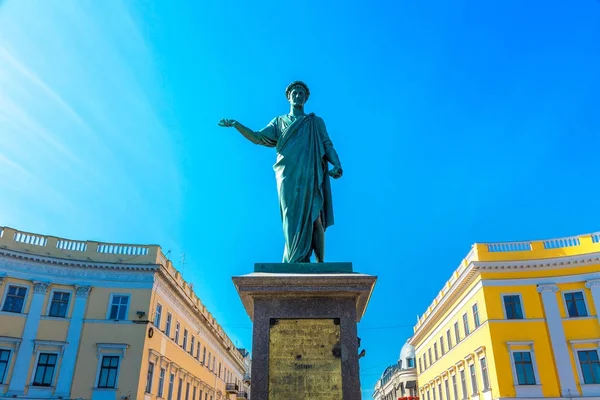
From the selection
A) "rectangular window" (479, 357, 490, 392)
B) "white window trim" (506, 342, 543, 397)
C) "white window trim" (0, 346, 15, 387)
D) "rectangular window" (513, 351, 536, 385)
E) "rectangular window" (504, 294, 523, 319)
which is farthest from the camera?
"rectangular window" (479, 357, 490, 392)

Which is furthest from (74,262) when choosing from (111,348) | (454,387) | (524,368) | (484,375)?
(454,387)

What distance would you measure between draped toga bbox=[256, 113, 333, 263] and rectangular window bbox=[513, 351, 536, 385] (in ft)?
82.5

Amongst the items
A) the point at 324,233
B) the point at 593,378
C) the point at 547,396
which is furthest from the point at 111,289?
the point at 593,378

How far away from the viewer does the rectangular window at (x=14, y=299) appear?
2487 cm

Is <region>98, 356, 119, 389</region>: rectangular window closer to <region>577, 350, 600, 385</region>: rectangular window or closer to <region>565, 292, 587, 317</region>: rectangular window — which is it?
<region>577, 350, 600, 385</region>: rectangular window

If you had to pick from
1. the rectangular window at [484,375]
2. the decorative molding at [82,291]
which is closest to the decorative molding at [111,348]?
the decorative molding at [82,291]

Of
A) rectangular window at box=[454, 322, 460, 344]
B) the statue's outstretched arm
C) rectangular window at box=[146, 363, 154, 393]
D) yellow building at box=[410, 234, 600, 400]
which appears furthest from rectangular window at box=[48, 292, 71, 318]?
rectangular window at box=[454, 322, 460, 344]

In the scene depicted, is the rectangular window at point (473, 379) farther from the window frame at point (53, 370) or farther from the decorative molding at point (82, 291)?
the window frame at point (53, 370)

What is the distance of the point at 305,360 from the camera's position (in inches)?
226

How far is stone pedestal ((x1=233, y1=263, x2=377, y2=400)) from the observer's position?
5566 millimetres

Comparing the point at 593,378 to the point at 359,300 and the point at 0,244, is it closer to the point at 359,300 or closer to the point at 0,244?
the point at 359,300

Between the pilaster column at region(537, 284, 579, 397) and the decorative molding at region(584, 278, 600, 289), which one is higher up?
the decorative molding at region(584, 278, 600, 289)

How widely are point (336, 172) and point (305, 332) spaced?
262 centimetres

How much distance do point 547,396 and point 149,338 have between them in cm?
2258
